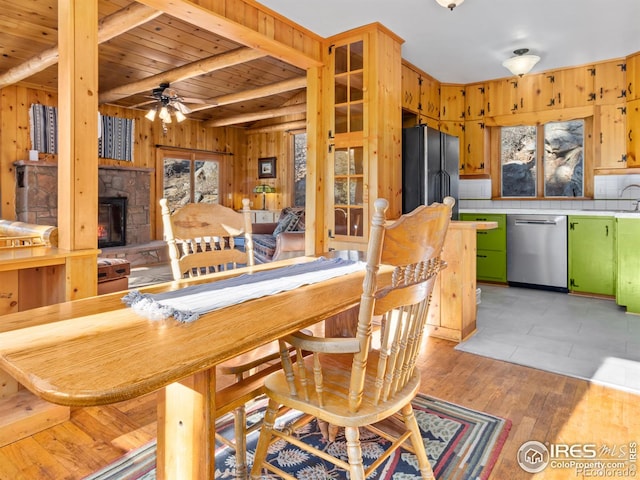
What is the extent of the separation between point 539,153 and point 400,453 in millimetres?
4771

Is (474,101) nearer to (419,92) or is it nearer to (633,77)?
(419,92)

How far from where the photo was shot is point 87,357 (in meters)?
0.84

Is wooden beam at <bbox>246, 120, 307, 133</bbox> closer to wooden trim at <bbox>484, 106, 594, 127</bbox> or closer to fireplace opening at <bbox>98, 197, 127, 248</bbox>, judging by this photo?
fireplace opening at <bbox>98, 197, 127, 248</bbox>

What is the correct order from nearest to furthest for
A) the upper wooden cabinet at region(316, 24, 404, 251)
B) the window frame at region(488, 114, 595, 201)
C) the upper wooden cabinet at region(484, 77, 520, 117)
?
the upper wooden cabinet at region(316, 24, 404, 251), the window frame at region(488, 114, 595, 201), the upper wooden cabinet at region(484, 77, 520, 117)

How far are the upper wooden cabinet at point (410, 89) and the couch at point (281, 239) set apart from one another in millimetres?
1862

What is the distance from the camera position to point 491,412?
2059 mm

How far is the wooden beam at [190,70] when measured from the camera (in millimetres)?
4633

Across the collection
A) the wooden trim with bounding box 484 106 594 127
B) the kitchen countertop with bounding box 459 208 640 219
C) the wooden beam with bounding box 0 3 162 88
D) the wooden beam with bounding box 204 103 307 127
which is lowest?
the kitchen countertop with bounding box 459 208 640 219

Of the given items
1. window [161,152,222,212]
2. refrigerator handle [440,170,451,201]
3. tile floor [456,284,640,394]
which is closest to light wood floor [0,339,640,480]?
tile floor [456,284,640,394]

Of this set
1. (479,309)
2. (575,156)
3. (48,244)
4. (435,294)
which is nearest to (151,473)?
(48,244)

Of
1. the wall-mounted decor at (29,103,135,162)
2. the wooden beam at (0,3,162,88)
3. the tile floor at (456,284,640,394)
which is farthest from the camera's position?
the wall-mounted decor at (29,103,135,162)

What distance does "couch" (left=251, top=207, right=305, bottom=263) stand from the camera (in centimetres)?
466

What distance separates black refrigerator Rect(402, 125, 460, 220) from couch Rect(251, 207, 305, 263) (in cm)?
131

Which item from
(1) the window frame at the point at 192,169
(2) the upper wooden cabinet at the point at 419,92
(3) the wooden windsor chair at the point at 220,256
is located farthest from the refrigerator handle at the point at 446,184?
(1) the window frame at the point at 192,169
